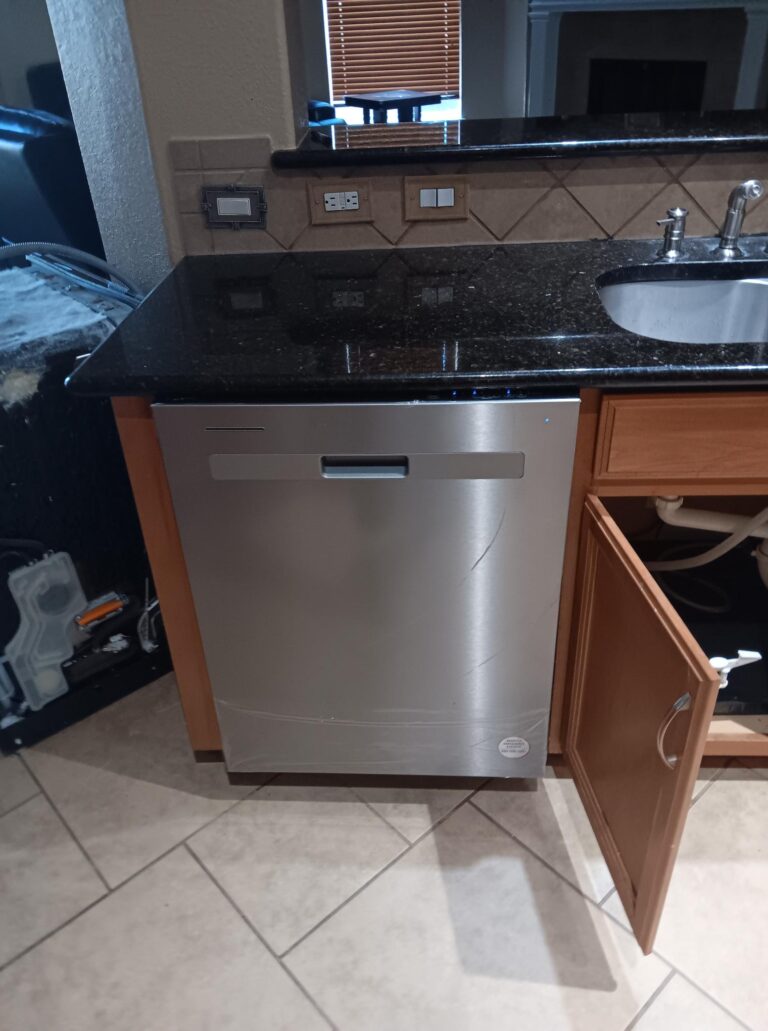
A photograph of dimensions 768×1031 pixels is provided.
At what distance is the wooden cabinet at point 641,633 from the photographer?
0.92m

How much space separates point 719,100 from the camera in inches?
156

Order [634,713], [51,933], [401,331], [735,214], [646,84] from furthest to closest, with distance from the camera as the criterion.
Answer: [646,84], [735,214], [51,933], [401,331], [634,713]

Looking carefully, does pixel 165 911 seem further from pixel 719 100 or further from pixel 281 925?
pixel 719 100

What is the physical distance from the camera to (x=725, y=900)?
1268 mm

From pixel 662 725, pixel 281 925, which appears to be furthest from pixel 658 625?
pixel 281 925

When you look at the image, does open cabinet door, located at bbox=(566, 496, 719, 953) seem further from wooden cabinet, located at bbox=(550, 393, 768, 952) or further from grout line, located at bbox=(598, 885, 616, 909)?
grout line, located at bbox=(598, 885, 616, 909)

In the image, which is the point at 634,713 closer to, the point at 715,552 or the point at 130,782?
the point at 715,552

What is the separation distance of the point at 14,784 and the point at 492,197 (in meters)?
1.48

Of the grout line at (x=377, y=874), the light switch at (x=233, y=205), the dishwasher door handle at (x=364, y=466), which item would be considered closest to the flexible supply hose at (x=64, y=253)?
the light switch at (x=233, y=205)

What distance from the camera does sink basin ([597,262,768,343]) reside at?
1392 millimetres

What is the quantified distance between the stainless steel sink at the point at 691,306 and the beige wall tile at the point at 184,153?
0.78m

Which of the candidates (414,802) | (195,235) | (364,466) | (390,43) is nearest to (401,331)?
(364,466)

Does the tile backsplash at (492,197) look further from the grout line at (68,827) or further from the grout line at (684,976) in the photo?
the grout line at (684,976)

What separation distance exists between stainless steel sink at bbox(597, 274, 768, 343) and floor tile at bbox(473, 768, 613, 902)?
0.88 m
